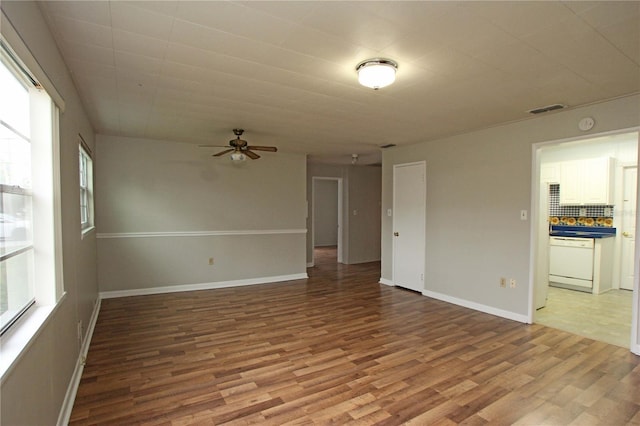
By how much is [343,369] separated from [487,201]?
9.59 feet

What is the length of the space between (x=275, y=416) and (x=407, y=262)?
379 cm

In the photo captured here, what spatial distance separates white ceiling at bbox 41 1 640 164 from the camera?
5.78 ft

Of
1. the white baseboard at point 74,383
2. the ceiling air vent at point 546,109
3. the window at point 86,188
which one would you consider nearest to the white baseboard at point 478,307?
the ceiling air vent at point 546,109

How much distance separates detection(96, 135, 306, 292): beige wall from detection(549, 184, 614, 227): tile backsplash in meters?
4.62

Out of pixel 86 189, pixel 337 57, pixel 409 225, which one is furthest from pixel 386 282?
pixel 86 189

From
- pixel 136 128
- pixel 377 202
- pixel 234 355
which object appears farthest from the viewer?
pixel 377 202

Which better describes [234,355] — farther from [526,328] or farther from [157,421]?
[526,328]

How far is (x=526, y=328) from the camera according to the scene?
3.69 metres

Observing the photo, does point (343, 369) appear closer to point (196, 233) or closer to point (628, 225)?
point (196, 233)

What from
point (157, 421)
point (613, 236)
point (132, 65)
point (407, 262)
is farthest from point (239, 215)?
point (613, 236)

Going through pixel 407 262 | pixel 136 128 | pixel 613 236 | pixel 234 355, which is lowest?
pixel 234 355

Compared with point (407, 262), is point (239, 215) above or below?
above

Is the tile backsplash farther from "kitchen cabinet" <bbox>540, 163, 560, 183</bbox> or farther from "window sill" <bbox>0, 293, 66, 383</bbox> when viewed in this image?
"window sill" <bbox>0, 293, 66, 383</bbox>

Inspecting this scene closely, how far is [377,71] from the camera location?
233 cm
